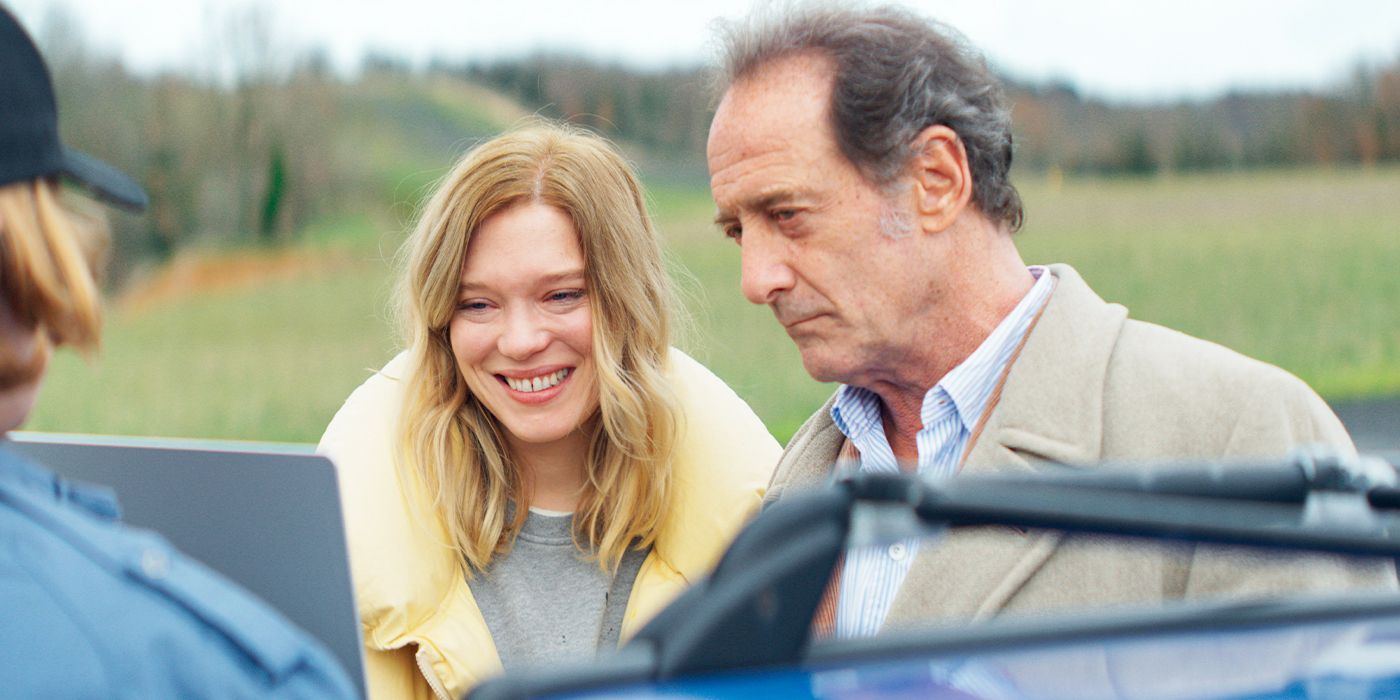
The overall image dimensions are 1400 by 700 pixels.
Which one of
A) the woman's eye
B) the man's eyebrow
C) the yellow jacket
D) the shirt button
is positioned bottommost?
the yellow jacket

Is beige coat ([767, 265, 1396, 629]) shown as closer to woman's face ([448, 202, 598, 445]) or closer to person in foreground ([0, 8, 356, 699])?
woman's face ([448, 202, 598, 445])

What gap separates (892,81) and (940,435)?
0.63 metres

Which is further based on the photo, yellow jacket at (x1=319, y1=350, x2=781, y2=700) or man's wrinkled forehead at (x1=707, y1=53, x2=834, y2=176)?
yellow jacket at (x1=319, y1=350, x2=781, y2=700)

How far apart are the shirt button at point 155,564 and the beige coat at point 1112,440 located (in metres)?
1.08

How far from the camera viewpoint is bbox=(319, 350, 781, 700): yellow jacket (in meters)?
2.64

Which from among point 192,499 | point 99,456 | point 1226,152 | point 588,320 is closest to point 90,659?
point 192,499

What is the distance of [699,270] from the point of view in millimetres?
18266

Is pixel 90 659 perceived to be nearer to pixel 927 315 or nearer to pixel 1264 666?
pixel 1264 666

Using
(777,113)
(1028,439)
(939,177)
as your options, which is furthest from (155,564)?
(939,177)

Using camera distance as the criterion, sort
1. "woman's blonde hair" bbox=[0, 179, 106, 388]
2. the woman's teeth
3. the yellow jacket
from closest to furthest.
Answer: "woman's blonde hair" bbox=[0, 179, 106, 388]
the yellow jacket
the woman's teeth

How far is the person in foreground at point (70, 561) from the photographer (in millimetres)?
1107

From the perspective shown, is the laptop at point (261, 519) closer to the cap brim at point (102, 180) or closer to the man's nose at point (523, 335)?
the cap brim at point (102, 180)

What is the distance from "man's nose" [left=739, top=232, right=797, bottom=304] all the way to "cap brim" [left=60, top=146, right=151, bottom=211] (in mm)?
1263

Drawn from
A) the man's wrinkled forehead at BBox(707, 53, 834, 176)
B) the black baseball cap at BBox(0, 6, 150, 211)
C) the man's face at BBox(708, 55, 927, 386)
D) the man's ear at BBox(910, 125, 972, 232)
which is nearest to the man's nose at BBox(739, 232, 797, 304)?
the man's face at BBox(708, 55, 927, 386)
